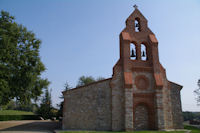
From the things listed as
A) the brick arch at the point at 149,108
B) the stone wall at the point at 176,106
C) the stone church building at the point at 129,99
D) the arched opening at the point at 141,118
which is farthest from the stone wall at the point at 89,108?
the stone wall at the point at 176,106

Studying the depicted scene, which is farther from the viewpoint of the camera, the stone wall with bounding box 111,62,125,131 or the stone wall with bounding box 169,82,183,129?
the stone wall with bounding box 169,82,183,129

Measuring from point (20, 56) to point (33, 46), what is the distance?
2.01 metres

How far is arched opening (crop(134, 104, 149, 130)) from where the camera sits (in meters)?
16.0

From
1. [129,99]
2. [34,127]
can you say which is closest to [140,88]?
[129,99]

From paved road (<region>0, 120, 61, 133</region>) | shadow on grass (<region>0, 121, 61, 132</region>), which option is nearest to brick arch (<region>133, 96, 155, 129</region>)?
paved road (<region>0, 120, 61, 133</region>)

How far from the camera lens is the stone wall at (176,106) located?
679 inches

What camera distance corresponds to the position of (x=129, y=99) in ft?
50.9

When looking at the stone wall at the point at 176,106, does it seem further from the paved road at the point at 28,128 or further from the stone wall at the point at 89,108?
the paved road at the point at 28,128

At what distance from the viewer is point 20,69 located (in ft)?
54.1

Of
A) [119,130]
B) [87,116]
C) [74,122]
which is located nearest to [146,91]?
[119,130]

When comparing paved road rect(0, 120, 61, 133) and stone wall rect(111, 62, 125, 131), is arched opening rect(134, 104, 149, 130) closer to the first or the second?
stone wall rect(111, 62, 125, 131)

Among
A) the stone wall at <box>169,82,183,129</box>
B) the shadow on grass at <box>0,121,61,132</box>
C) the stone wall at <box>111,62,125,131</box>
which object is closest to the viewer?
the stone wall at <box>111,62,125,131</box>

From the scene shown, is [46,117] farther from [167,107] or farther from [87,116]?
[167,107]

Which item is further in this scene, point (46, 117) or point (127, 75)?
point (46, 117)
